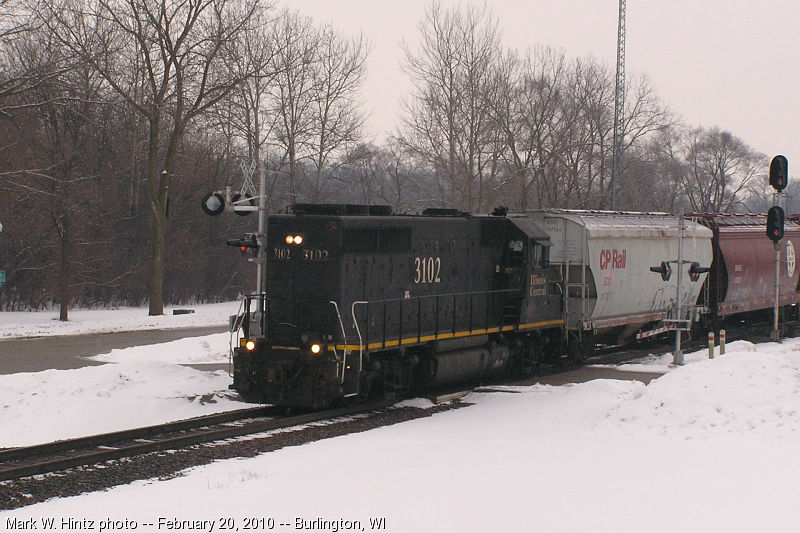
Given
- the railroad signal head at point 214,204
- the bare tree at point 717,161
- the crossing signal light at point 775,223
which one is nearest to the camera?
the railroad signal head at point 214,204

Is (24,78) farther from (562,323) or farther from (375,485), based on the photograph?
(375,485)

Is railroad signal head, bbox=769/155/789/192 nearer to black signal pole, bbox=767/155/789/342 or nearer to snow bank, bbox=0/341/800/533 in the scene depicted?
black signal pole, bbox=767/155/789/342

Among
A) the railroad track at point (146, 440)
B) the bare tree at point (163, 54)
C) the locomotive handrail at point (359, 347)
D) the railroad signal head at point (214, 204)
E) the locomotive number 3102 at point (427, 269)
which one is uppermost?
the bare tree at point (163, 54)

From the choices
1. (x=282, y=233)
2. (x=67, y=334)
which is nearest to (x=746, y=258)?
(x=282, y=233)

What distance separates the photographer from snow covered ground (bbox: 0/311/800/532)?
8.73 meters

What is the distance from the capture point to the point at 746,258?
28.8 meters

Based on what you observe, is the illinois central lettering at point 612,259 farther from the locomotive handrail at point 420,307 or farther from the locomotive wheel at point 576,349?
the locomotive handrail at point 420,307

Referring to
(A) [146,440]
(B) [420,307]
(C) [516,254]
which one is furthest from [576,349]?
(A) [146,440]

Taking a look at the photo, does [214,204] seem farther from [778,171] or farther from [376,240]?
[778,171]

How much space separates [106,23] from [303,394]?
108 feet

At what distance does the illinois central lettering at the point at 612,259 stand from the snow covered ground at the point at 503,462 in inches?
218

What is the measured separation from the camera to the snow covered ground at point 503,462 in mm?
8727

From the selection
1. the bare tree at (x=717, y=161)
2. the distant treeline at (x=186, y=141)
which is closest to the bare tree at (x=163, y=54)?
the distant treeline at (x=186, y=141)

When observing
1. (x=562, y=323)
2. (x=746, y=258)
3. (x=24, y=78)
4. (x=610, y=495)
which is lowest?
(x=610, y=495)
